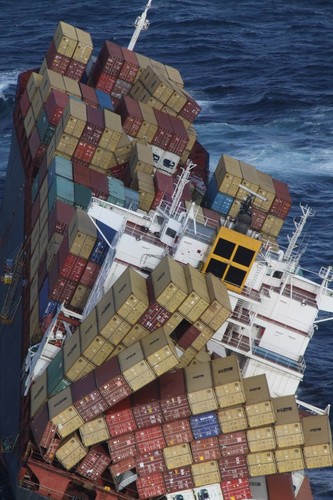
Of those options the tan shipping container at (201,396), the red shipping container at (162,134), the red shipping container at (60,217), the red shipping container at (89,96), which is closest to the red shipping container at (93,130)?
the red shipping container at (162,134)

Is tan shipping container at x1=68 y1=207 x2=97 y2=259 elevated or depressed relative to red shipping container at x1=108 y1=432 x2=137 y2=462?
elevated

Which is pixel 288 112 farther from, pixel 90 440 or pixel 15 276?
pixel 90 440

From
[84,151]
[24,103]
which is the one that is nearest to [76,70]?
[24,103]

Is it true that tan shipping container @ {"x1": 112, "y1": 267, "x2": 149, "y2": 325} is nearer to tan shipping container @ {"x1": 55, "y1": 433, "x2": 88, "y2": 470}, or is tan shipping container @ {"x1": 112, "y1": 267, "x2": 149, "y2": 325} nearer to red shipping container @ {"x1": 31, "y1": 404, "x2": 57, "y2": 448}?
red shipping container @ {"x1": 31, "y1": 404, "x2": 57, "y2": 448}

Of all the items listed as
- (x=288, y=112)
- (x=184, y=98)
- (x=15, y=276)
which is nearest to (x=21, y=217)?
(x=15, y=276)

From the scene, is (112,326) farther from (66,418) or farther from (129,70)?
(129,70)

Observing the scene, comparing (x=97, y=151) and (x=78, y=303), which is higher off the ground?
(x=97, y=151)

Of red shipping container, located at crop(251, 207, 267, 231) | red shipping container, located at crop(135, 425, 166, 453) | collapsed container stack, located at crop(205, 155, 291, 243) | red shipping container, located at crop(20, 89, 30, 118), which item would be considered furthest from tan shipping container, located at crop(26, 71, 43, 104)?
red shipping container, located at crop(135, 425, 166, 453)

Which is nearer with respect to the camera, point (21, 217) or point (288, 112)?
point (21, 217)
